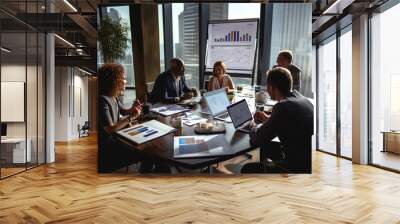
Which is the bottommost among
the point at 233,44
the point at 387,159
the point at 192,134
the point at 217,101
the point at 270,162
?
the point at 387,159

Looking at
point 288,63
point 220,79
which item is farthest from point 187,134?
point 288,63

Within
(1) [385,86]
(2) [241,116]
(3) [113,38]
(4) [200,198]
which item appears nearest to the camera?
(4) [200,198]

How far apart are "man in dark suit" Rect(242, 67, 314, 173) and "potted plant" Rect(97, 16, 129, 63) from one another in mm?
2343

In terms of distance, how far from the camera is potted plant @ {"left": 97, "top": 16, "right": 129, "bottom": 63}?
5725 mm

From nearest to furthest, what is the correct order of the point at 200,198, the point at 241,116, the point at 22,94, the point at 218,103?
the point at 200,198
the point at 241,116
the point at 218,103
the point at 22,94

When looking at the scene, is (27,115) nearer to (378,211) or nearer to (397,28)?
(378,211)

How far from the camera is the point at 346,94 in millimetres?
8172

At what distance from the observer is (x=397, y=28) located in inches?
248

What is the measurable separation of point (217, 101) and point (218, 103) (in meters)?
0.05

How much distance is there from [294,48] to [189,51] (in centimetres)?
164

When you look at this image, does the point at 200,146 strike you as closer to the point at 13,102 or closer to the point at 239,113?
the point at 239,113

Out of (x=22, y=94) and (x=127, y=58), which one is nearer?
(x=127, y=58)

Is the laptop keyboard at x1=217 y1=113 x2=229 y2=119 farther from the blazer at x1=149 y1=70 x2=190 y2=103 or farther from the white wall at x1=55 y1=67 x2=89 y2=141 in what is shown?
the white wall at x1=55 y1=67 x2=89 y2=141

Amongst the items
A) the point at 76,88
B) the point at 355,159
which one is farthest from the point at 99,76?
the point at 76,88
